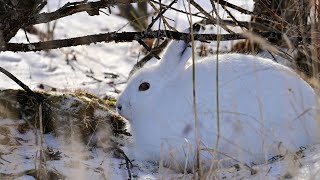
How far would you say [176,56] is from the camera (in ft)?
12.3

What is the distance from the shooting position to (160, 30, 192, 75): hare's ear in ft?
12.2

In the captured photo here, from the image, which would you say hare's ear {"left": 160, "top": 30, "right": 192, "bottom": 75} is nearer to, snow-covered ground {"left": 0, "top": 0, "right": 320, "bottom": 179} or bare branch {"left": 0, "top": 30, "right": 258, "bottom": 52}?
bare branch {"left": 0, "top": 30, "right": 258, "bottom": 52}

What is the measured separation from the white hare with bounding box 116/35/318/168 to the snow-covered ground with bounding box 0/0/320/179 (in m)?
0.14

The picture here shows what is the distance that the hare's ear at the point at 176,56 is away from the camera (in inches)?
146

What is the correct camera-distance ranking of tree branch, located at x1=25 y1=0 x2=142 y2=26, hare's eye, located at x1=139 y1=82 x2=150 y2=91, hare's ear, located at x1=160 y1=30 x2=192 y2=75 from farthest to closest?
hare's eye, located at x1=139 y1=82 x2=150 y2=91, hare's ear, located at x1=160 y1=30 x2=192 y2=75, tree branch, located at x1=25 y1=0 x2=142 y2=26

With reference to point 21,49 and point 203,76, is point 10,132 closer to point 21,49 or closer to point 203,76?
point 21,49

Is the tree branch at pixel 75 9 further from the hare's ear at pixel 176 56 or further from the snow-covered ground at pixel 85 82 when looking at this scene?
the hare's ear at pixel 176 56

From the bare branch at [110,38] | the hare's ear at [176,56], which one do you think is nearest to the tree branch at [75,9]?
the bare branch at [110,38]

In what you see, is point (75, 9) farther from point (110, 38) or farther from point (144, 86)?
point (144, 86)

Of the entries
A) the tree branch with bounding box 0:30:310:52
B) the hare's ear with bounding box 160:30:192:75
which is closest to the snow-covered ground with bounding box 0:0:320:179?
the tree branch with bounding box 0:30:310:52

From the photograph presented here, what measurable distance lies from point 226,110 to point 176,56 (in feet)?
1.88

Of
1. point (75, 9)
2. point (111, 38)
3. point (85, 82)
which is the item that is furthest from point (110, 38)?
point (85, 82)

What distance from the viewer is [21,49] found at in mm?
3600

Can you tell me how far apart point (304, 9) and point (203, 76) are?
1.26 meters
